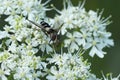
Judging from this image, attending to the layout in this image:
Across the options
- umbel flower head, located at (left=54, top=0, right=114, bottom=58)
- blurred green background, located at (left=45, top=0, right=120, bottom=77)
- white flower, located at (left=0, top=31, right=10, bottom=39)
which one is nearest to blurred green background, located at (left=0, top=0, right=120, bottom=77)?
blurred green background, located at (left=45, top=0, right=120, bottom=77)

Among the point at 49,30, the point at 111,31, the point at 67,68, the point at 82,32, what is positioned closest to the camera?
the point at 67,68

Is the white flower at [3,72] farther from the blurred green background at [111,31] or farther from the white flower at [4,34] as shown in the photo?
the blurred green background at [111,31]

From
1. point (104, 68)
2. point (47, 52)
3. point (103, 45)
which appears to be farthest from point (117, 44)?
point (47, 52)

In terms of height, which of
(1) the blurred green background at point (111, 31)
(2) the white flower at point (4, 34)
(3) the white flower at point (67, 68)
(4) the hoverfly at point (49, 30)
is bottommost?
(3) the white flower at point (67, 68)

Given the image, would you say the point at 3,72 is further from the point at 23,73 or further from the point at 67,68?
the point at 67,68

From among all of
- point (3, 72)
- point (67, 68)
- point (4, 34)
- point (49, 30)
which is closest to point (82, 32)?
point (49, 30)

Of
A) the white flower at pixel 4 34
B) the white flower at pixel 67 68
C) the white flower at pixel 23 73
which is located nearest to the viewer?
the white flower at pixel 23 73

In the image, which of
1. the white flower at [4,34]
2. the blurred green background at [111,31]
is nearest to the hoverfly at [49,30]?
the white flower at [4,34]

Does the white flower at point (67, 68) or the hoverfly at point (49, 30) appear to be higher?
the hoverfly at point (49, 30)
